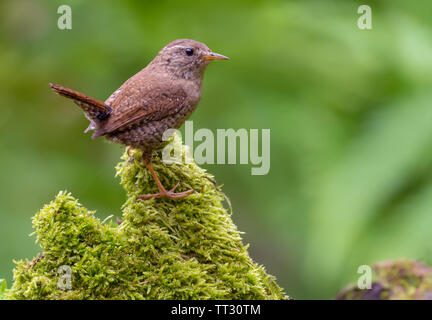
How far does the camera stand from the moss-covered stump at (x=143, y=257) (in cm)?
213

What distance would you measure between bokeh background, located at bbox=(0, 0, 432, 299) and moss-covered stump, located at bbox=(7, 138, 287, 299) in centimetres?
199

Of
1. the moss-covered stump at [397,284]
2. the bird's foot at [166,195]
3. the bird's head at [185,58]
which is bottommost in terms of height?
the moss-covered stump at [397,284]

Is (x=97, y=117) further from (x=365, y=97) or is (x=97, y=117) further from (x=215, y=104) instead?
(x=365, y=97)

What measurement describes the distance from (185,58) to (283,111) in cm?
181

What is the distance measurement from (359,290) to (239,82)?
242 centimetres

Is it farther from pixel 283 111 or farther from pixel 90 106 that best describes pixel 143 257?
pixel 283 111

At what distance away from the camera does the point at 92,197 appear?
4953 mm

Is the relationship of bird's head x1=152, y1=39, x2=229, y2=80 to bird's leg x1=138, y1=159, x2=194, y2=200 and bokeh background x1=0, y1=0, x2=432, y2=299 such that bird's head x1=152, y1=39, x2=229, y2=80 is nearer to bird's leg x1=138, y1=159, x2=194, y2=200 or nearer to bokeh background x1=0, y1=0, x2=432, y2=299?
bird's leg x1=138, y1=159, x2=194, y2=200

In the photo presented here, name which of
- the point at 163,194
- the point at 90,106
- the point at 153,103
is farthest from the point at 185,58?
the point at 163,194

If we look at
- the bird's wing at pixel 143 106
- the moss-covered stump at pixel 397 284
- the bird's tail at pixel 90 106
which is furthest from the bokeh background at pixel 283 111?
the bird's tail at pixel 90 106

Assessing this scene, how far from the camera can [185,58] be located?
3137 millimetres

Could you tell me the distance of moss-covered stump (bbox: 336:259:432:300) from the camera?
3100 millimetres

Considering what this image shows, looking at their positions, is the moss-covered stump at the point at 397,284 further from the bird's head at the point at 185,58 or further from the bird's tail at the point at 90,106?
the bird's tail at the point at 90,106

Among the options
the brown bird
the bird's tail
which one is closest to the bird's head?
the brown bird
